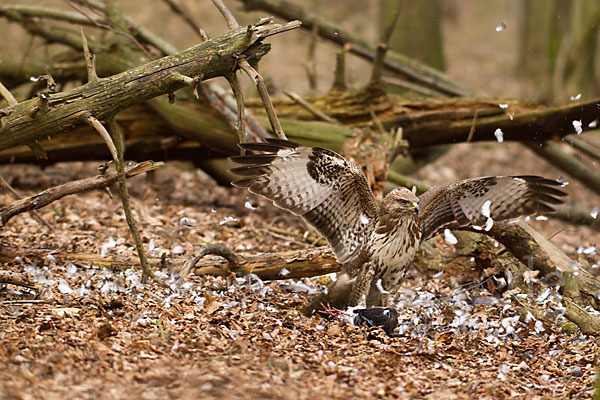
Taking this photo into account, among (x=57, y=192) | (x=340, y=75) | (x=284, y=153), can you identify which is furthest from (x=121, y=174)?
(x=340, y=75)

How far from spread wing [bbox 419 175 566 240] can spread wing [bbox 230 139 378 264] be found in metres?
0.45

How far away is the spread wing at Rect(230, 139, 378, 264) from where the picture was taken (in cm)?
360

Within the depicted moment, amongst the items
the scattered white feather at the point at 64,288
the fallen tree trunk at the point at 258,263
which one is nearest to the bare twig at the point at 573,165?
the fallen tree trunk at the point at 258,263

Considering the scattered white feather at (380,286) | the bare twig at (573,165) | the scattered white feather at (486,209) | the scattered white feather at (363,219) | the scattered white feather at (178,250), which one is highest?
the bare twig at (573,165)

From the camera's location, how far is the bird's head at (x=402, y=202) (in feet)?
12.4

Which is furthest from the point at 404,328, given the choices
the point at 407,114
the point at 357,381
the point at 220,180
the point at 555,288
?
the point at 220,180

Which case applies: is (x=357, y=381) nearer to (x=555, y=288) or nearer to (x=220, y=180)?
(x=555, y=288)

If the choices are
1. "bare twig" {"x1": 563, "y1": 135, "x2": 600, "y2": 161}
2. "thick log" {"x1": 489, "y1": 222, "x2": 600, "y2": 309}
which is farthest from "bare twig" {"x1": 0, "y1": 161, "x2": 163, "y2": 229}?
"bare twig" {"x1": 563, "y1": 135, "x2": 600, "y2": 161}

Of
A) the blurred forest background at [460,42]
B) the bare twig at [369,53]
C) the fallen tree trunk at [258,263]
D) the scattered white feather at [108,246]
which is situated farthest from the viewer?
the blurred forest background at [460,42]

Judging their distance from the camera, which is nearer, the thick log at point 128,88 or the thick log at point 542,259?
the thick log at point 128,88

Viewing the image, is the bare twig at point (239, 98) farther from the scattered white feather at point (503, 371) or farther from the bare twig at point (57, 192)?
the scattered white feather at point (503, 371)

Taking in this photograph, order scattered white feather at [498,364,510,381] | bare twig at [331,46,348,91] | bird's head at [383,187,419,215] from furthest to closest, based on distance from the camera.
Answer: bare twig at [331,46,348,91], bird's head at [383,187,419,215], scattered white feather at [498,364,510,381]

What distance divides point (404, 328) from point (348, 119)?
2.96 m

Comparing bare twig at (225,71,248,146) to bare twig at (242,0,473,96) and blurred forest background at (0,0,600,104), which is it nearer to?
blurred forest background at (0,0,600,104)
